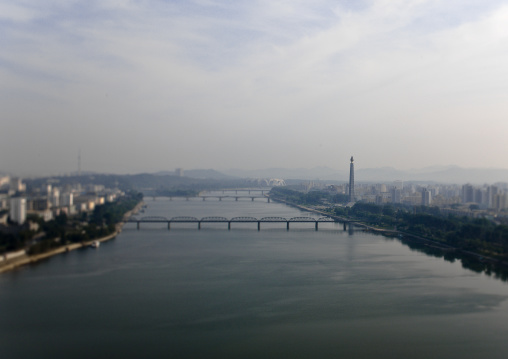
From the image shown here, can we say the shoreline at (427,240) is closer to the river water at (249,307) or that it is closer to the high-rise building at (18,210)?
the river water at (249,307)

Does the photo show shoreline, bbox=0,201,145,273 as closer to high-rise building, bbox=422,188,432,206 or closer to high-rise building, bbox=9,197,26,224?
high-rise building, bbox=9,197,26,224

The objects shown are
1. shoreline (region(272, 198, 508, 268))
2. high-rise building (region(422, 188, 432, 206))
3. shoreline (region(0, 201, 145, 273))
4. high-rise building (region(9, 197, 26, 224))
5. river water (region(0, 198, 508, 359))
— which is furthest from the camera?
high-rise building (region(422, 188, 432, 206))

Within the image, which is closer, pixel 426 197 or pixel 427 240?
pixel 427 240

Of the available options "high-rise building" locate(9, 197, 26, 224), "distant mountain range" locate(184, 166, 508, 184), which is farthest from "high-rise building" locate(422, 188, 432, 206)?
"high-rise building" locate(9, 197, 26, 224)

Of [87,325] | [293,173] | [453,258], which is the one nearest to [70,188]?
[87,325]

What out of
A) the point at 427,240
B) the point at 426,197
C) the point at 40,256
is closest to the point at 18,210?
the point at 40,256

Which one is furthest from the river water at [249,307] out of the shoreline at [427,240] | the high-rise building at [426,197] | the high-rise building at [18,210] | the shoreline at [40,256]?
the high-rise building at [426,197]

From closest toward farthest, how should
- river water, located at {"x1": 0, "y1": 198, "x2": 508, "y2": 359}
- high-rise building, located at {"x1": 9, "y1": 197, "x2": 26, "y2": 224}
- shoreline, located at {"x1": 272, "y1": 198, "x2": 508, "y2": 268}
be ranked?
river water, located at {"x1": 0, "y1": 198, "x2": 508, "y2": 359} < high-rise building, located at {"x1": 9, "y1": 197, "x2": 26, "y2": 224} < shoreline, located at {"x1": 272, "y1": 198, "x2": 508, "y2": 268}

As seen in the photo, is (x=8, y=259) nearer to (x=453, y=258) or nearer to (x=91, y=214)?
(x=91, y=214)

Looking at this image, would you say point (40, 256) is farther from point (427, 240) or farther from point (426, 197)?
point (426, 197)
